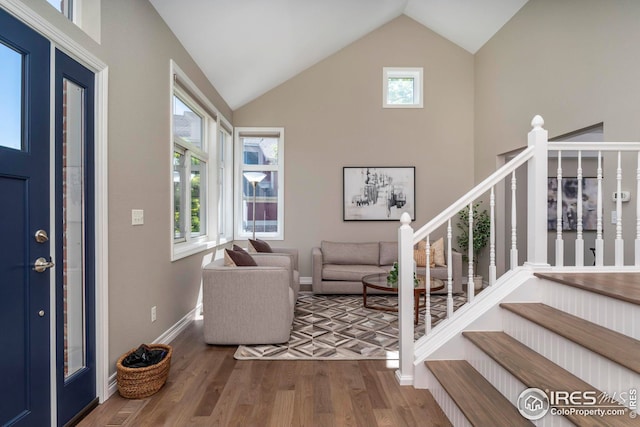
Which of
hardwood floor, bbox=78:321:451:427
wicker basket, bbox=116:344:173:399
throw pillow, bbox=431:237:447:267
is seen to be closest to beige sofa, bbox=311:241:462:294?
throw pillow, bbox=431:237:447:267

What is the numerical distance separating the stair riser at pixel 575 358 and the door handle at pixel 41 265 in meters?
2.61

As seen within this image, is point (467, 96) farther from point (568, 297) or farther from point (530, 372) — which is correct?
point (530, 372)

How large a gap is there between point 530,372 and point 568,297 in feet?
2.11

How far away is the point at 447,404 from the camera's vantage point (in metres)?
1.91

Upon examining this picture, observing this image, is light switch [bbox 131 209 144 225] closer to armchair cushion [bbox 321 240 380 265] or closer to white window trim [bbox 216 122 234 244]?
white window trim [bbox 216 122 234 244]

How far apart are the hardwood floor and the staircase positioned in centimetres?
28

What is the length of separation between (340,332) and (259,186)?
315cm

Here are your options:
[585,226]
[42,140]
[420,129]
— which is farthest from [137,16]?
[585,226]

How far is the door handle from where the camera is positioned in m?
1.62

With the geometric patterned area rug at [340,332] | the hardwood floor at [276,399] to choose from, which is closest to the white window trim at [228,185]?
the geometric patterned area rug at [340,332]

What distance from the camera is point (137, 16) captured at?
252cm

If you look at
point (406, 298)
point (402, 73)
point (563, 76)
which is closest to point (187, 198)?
point (406, 298)

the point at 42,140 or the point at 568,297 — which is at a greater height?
the point at 42,140

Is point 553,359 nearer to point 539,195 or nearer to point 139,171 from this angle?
point 539,195
